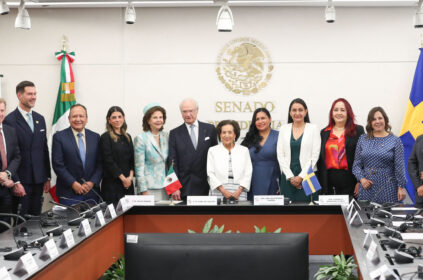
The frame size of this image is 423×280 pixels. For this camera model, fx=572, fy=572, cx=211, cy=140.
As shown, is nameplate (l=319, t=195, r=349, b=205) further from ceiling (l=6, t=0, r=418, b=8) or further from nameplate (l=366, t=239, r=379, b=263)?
ceiling (l=6, t=0, r=418, b=8)

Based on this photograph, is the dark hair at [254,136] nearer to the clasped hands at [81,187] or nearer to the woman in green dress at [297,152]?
the woman in green dress at [297,152]

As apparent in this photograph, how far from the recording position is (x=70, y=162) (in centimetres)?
528

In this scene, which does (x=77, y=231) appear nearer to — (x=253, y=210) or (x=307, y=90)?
(x=253, y=210)

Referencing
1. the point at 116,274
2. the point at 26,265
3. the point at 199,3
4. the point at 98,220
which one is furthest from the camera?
the point at 199,3

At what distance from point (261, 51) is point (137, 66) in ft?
4.80

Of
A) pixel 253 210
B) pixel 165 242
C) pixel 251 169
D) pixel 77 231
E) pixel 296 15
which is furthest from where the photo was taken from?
pixel 296 15

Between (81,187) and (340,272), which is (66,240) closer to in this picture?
(340,272)

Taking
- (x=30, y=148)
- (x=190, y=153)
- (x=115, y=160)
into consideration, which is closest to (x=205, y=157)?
(x=190, y=153)

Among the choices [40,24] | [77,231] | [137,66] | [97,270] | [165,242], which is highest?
[40,24]

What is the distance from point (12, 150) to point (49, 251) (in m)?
2.60

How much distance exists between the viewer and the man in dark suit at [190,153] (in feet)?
17.7

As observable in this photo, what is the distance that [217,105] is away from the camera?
6.69m

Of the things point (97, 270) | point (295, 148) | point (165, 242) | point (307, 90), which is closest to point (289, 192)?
point (295, 148)

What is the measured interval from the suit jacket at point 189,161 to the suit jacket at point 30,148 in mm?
1221
